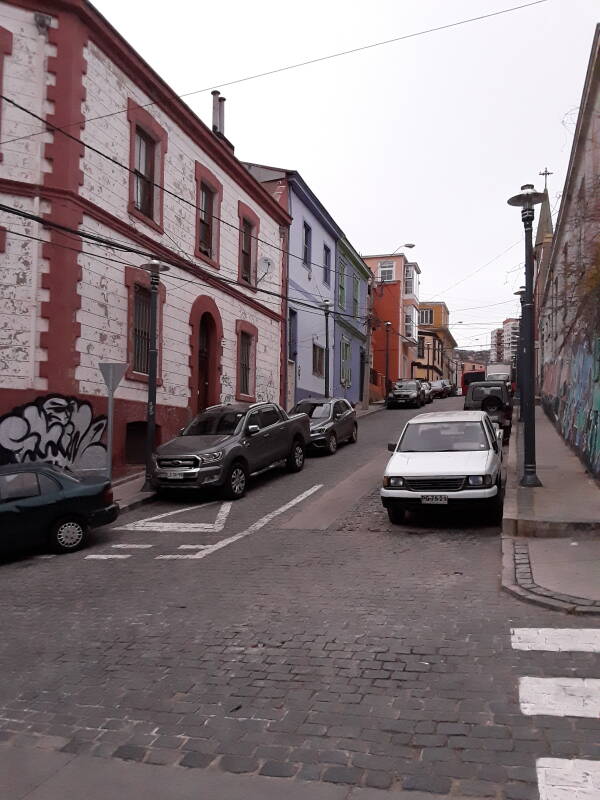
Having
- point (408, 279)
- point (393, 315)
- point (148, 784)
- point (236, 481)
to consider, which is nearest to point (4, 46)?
point (236, 481)

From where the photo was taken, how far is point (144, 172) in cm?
1750

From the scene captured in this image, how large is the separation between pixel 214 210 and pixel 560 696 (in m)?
18.5

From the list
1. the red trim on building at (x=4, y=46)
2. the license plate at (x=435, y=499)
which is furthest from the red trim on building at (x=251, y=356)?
the license plate at (x=435, y=499)

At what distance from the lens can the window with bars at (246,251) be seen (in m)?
22.7

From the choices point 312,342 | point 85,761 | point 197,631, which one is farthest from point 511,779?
point 312,342

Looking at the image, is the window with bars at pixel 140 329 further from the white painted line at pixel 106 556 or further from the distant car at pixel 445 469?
the white painted line at pixel 106 556

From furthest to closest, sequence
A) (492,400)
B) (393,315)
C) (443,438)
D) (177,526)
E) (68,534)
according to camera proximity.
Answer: (393,315) → (492,400) → (443,438) → (177,526) → (68,534)

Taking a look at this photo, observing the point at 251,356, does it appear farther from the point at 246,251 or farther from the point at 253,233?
the point at 253,233

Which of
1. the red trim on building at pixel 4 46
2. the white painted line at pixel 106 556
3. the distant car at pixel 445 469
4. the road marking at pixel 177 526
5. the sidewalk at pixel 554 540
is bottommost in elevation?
the white painted line at pixel 106 556

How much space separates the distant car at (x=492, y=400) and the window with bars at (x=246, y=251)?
32.2 feet

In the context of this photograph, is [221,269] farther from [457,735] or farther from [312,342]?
[457,735]

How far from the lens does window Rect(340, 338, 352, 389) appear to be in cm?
3516

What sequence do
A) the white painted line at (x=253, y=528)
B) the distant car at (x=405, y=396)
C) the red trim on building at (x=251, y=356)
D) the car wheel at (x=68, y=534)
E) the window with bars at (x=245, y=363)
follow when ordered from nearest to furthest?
the white painted line at (x=253, y=528)
the car wheel at (x=68, y=534)
the red trim on building at (x=251, y=356)
the window with bars at (x=245, y=363)
the distant car at (x=405, y=396)

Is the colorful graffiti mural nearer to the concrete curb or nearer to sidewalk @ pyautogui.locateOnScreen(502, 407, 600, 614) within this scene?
sidewalk @ pyautogui.locateOnScreen(502, 407, 600, 614)
